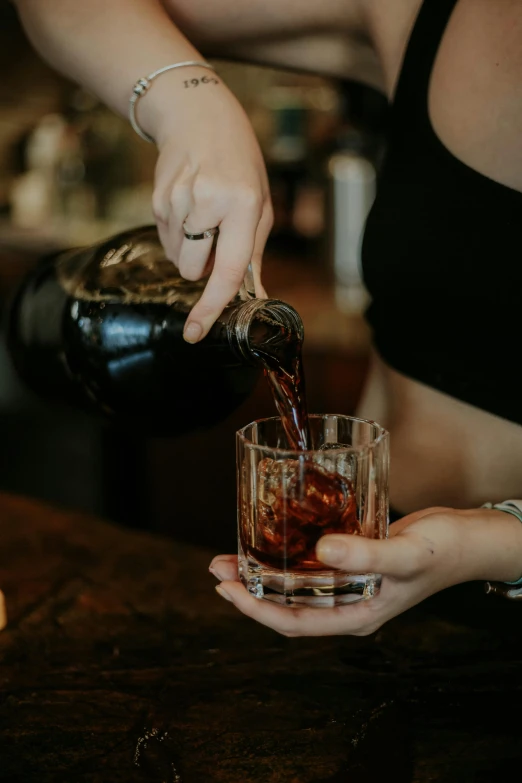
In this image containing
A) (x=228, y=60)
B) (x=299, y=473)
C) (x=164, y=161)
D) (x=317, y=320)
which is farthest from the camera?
(x=317, y=320)

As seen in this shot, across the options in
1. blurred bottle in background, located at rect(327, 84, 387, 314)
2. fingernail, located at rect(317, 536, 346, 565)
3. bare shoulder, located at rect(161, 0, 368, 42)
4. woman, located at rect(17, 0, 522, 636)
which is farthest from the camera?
blurred bottle in background, located at rect(327, 84, 387, 314)

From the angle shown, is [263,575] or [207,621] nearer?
[263,575]

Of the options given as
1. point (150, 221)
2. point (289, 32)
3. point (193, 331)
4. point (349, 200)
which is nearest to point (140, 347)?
point (193, 331)

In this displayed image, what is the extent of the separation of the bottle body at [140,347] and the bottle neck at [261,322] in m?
0.06

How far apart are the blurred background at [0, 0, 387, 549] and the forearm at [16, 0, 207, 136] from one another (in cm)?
84

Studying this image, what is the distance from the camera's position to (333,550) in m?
0.62

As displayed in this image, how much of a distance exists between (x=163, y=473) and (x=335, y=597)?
1.68 metres

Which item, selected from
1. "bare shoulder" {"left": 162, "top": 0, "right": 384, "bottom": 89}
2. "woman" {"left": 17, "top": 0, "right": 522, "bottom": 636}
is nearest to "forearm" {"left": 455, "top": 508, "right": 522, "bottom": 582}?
"woman" {"left": 17, "top": 0, "right": 522, "bottom": 636}

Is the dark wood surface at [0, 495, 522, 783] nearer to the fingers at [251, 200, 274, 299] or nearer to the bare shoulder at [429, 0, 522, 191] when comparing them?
the fingers at [251, 200, 274, 299]

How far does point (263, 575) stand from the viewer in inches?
28.5

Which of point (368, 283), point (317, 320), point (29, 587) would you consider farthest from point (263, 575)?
point (317, 320)

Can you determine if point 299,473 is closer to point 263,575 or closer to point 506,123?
point 263,575

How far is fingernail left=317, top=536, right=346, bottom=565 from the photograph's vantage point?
2.02 feet

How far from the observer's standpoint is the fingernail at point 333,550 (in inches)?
24.3
